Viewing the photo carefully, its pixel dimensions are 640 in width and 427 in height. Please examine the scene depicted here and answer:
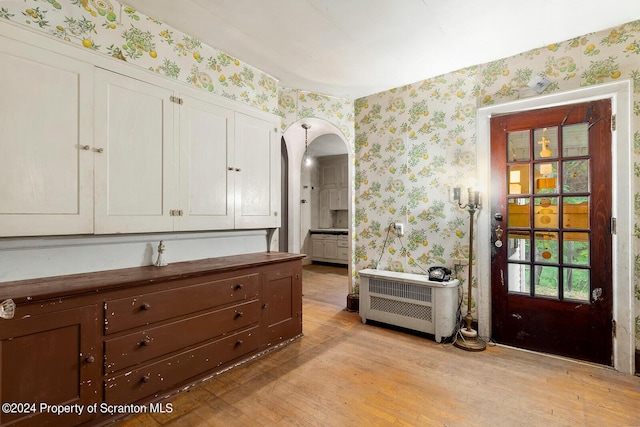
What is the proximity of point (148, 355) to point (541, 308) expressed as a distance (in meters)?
3.15

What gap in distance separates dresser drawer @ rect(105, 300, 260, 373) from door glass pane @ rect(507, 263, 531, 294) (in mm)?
2354

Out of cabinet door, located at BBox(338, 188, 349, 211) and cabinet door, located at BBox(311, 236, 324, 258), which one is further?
cabinet door, located at BBox(338, 188, 349, 211)

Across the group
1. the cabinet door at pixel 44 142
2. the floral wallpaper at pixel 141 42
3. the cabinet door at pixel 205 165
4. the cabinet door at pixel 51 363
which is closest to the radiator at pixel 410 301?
the cabinet door at pixel 205 165

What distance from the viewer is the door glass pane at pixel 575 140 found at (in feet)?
8.35

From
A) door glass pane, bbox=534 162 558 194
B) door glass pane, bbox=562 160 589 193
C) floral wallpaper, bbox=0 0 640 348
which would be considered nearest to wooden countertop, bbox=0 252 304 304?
floral wallpaper, bbox=0 0 640 348

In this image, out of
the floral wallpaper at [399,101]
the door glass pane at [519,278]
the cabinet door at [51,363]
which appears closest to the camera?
the cabinet door at [51,363]

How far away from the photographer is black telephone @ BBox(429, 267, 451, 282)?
3.04m

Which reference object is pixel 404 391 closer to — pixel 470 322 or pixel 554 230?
pixel 470 322

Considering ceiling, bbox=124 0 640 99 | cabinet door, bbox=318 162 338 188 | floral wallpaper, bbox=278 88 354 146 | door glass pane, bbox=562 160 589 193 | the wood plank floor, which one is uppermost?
ceiling, bbox=124 0 640 99

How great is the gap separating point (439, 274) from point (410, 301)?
403 millimetres

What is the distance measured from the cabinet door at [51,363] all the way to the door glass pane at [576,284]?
3472 millimetres

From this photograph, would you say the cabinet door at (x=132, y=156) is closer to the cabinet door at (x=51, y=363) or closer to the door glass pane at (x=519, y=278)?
the cabinet door at (x=51, y=363)

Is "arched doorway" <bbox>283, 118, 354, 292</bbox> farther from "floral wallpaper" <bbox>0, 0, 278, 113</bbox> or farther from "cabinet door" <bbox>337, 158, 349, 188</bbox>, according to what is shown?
"floral wallpaper" <bbox>0, 0, 278, 113</bbox>

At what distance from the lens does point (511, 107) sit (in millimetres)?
2836
